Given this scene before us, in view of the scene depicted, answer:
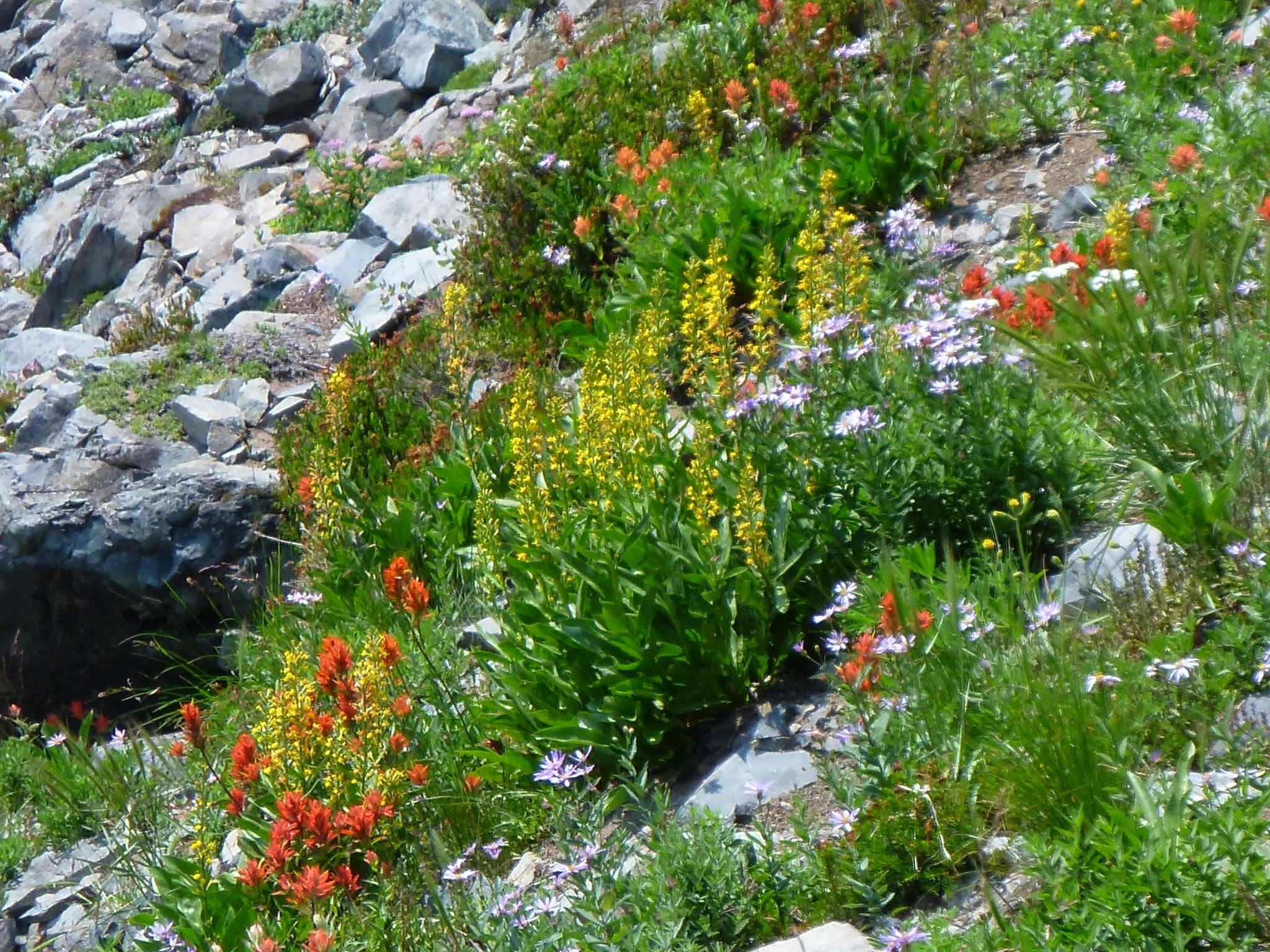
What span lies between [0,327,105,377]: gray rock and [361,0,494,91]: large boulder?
4.93m

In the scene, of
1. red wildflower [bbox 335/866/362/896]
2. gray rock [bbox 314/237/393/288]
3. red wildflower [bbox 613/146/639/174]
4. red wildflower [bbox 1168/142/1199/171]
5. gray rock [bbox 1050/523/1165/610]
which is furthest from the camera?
gray rock [bbox 314/237/393/288]

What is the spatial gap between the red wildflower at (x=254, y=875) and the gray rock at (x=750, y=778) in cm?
136

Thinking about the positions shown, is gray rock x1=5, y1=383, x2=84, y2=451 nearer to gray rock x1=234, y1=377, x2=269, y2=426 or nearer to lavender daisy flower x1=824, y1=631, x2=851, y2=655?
gray rock x1=234, y1=377, x2=269, y2=426

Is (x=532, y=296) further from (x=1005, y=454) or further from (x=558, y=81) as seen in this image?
(x=1005, y=454)

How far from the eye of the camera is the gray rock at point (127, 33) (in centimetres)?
1886

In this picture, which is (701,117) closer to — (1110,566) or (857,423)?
(857,423)

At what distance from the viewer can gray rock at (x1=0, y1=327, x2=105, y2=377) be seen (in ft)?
37.7

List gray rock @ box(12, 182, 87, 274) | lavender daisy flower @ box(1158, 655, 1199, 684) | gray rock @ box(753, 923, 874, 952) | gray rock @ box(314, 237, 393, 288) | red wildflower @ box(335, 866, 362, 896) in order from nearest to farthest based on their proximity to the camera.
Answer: gray rock @ box(753, 923, 874, 952) < lavender daisy flower @ box(1158, 655, 1199, 684) < red wildflower @ box(335, 866, 362, 896) < gray rock @ box(314, 237, 393, 288) < gray rock @ box(12, 182, 87, 274)

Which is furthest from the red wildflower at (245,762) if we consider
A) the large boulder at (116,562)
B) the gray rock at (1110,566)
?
the large boulder at (116,562)

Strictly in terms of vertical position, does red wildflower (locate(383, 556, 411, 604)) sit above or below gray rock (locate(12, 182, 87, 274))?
above

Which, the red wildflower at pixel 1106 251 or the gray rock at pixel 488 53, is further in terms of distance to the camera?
the gray rock at pixel 488 53

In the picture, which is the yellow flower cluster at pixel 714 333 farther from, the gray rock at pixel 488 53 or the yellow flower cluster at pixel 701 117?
the gray rock at pixel 488 53

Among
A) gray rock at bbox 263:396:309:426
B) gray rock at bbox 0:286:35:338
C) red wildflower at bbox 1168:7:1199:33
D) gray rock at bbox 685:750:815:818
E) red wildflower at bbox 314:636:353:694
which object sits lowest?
gray rock at bbox 0:286:35:338

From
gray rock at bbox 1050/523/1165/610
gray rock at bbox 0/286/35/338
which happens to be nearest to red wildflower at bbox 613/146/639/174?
gray rock at bbox 1050/523/1165/610
